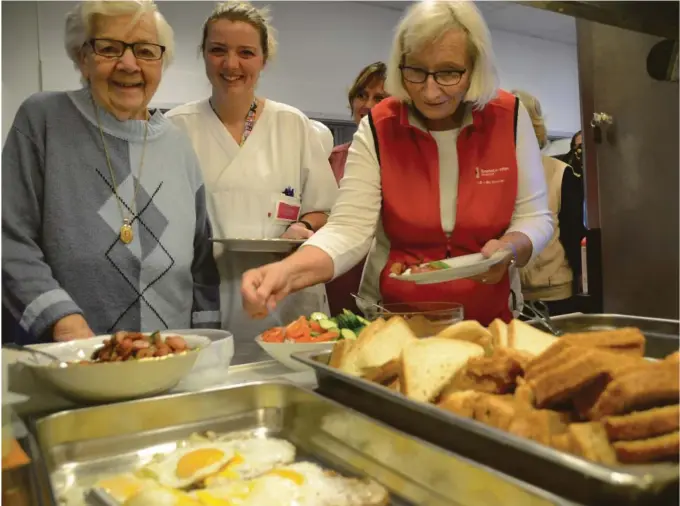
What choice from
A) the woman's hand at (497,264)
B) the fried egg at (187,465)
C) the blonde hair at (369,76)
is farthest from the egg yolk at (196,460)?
the blonde hair at (369,76)

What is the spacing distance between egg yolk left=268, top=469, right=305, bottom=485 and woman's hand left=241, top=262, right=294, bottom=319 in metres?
0.49

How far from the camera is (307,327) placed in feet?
4.39

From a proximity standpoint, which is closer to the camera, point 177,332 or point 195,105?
point 177,332

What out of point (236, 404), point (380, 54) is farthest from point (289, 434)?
point (380, 54)

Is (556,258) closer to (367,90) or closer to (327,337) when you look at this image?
(367,90)

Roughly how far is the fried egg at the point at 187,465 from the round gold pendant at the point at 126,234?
3.27ft

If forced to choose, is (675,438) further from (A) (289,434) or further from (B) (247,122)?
(B) (247,122)

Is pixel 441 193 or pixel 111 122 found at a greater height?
pixel 111 122

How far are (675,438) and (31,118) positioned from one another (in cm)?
168

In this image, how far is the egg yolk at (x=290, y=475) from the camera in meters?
0.78

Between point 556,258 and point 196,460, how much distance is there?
2110 mm

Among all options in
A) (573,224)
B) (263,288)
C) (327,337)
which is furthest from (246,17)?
(573,224)

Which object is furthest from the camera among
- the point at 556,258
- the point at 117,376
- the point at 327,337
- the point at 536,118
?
the point at 536,118

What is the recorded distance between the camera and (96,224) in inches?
67.5
